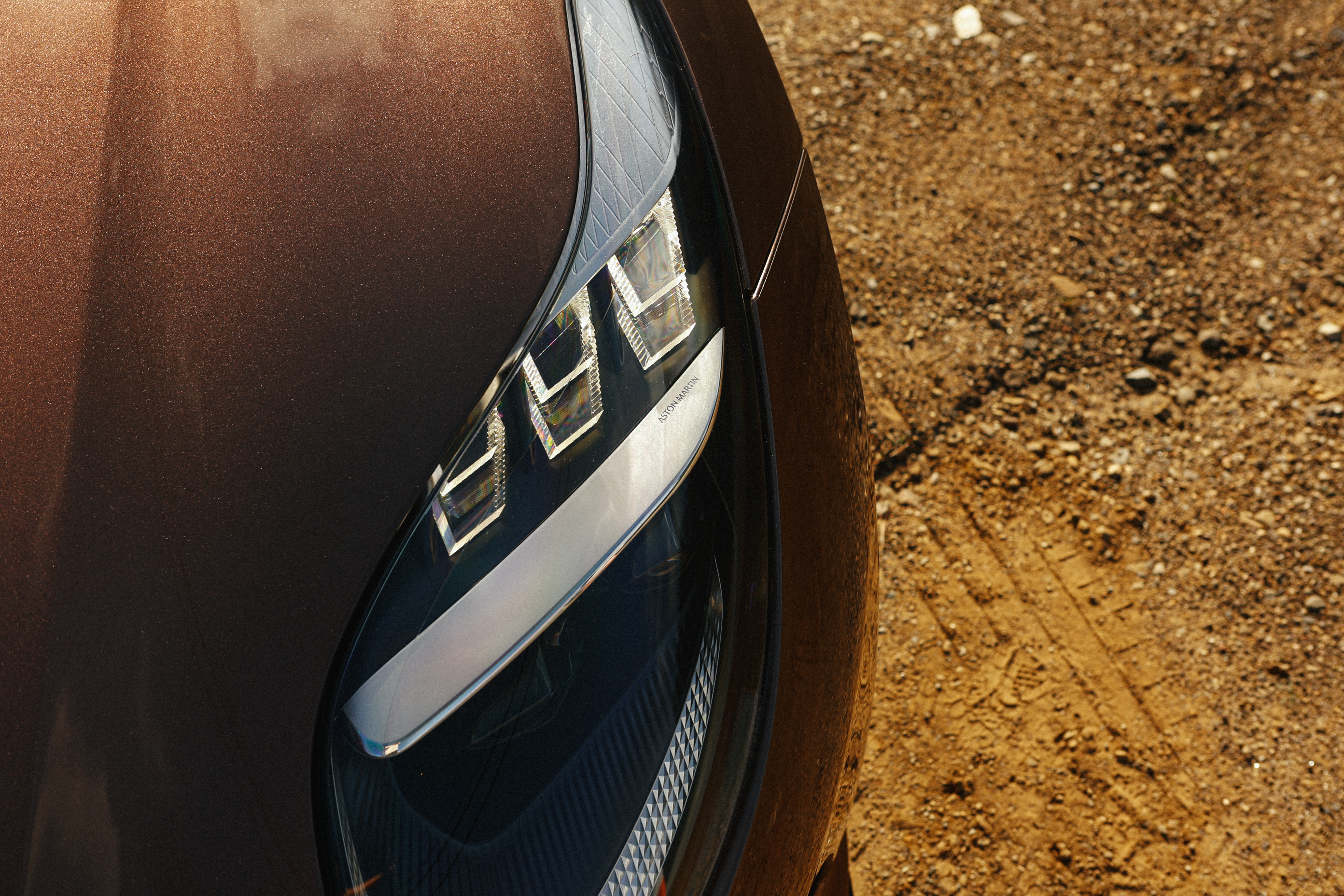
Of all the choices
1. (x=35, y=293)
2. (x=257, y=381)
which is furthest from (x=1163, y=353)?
(x=35, y=293)

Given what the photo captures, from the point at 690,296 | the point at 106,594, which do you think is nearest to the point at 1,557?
the point at 106,594

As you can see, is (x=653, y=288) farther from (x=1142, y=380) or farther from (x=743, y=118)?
(x=1142, y=380)

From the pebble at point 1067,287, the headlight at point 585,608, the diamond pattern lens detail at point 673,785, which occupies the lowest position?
the pebble at point 1067,287

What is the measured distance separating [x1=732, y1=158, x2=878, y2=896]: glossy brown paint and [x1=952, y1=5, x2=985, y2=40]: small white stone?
1632mm

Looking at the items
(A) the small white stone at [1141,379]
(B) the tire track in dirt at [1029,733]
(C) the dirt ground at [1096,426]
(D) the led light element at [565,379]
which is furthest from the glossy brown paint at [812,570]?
(A) the small white stone at [1141,379]

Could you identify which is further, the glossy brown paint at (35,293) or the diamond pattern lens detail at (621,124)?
the diamond pattern lens detail at (621,124)

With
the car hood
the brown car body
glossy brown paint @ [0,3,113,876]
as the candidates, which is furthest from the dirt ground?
glossy brown paint @ [0,3,113,876]

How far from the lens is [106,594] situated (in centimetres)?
88

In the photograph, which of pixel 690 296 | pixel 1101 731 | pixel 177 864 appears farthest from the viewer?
pixel 1101 731

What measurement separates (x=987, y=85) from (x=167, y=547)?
2.40 m

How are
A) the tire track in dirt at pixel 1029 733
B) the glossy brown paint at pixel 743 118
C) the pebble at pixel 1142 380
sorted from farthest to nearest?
the pebble at pixel 1142 380, the tire track in dirt at pixel 1029 733, the glossy brown paint at pixel 743 118

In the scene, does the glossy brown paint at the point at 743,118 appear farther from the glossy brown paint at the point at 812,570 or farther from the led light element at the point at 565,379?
the led light element at the point at 565,379

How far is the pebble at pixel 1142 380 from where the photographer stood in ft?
6.78

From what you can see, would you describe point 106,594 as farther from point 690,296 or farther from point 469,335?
point 690,296
